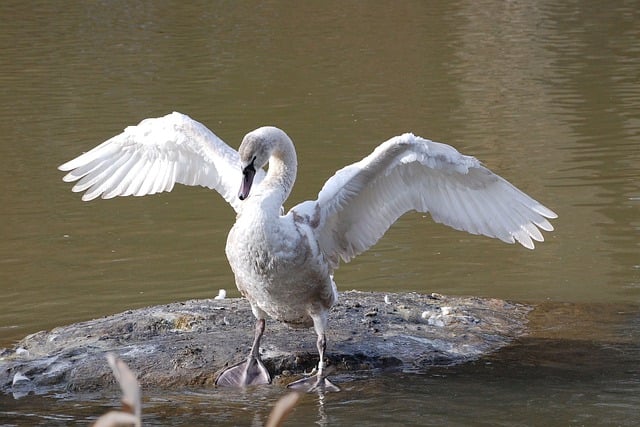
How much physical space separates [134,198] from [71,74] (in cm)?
987

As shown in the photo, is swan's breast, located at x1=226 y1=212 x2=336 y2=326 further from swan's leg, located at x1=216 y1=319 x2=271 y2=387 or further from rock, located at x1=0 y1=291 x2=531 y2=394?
rock, located at x1=0 y1=291 x2=531 y2=394

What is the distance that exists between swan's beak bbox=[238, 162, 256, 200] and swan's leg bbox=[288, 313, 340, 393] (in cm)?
112

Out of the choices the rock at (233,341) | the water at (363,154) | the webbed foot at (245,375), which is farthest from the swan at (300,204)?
the water at (363,154)

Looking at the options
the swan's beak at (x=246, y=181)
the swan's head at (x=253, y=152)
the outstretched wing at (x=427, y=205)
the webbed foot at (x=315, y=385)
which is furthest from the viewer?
the outstretched wing at (x=427, y=205)

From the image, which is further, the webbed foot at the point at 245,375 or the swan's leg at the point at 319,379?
the webbed foot at the point at 245,375

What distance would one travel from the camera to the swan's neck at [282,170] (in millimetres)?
7627

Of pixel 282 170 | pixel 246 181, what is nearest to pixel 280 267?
pixel 246 181

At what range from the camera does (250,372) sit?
26.3 ft

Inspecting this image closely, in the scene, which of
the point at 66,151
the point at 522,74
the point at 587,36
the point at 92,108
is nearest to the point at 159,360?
the point at 66,151

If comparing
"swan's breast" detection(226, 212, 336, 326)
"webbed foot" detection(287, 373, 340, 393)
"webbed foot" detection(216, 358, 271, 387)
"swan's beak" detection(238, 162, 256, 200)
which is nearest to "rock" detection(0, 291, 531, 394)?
"webbed foot" detection(216, 358, 271, 387)

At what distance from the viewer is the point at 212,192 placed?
48.2 feet

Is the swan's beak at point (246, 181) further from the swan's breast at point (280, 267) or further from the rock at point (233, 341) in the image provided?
the rock at point (233, 341)

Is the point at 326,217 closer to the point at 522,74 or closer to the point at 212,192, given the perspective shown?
the point at 212,192

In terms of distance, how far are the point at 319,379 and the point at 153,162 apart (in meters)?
2.48
